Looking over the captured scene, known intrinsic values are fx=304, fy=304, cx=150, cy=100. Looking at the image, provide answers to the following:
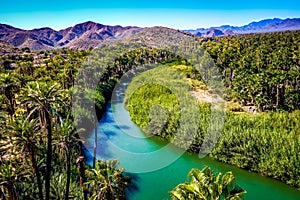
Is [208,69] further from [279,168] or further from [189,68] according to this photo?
[279,168]

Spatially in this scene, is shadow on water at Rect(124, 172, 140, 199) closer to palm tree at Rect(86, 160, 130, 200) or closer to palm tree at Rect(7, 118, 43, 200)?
palm tree at Rect(86, 160, 130, 200)

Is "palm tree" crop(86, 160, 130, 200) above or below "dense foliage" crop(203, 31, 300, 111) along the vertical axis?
below

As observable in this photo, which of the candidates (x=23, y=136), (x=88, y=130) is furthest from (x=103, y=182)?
(x=88, y=130)

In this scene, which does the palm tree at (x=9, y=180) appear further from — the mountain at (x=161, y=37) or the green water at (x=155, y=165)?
the mountain at (x=161, y=37)

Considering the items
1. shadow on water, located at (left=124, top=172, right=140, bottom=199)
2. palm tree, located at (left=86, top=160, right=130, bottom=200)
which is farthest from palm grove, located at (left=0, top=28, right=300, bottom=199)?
shadow on water, located at (left=124, top=172, right=140, bottom=199)

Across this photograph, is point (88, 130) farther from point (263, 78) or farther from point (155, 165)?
point (263, 78)

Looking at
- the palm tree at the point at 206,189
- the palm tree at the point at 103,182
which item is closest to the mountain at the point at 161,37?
the palm tree at the point at 103,182
